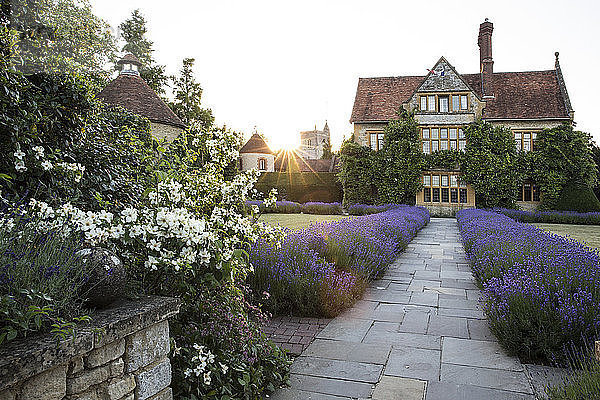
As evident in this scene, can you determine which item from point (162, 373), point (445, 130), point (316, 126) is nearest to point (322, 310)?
point (162, 373)

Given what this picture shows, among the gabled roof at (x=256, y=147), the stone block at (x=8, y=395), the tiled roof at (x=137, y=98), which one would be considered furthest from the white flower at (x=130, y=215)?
the gabled roof at (x=256, y=147)

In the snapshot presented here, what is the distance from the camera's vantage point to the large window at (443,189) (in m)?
23.4

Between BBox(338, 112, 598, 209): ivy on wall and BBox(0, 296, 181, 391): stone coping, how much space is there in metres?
21.9

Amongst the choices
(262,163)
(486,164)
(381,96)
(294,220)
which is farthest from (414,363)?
(262,163)

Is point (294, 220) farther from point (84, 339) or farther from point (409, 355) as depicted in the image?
point (84, 339)

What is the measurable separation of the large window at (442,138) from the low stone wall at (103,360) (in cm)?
2321

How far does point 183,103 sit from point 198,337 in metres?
27.3

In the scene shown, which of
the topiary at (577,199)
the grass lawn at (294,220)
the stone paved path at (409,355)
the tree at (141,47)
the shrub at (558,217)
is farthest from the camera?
the tree at (141,47)

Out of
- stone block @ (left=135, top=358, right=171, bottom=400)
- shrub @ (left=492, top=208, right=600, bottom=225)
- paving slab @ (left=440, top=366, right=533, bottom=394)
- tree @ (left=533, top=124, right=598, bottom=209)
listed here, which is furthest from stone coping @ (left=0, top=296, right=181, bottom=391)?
tree @ (left=533, top=124, right=598, bottom=209)

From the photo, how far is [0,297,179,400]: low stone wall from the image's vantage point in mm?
1599

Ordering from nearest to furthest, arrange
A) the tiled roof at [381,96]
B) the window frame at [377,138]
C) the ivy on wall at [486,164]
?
the ivy on wall at [486,164]
the window frame at [377,138]
the tiled roof at [381,96]

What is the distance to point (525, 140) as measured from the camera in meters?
23.6

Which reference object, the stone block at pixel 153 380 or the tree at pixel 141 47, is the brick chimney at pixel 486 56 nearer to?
the tree at pixel 141 47

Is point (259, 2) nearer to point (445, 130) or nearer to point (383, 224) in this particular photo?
point (383, 224)
